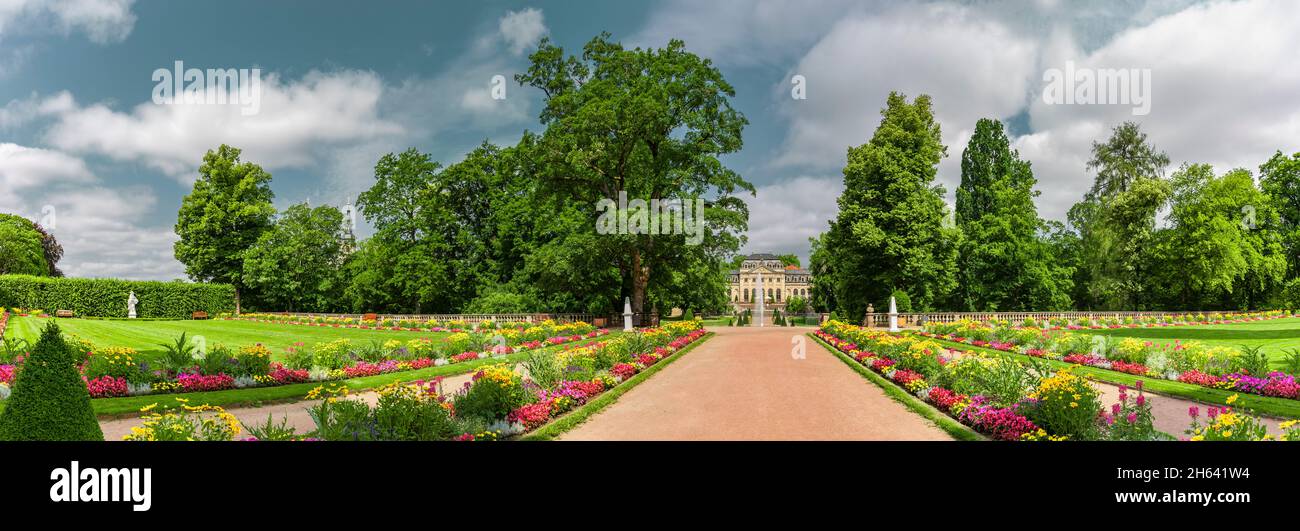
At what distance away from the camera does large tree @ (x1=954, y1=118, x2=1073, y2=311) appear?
127 ft

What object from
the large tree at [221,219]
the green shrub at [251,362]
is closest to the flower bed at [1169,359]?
the green shrub at [251,362]

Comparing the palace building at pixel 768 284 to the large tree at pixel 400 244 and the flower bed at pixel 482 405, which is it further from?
the flower bed at pixel 482 405

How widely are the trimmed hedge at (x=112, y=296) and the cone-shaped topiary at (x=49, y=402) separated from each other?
26471 mm

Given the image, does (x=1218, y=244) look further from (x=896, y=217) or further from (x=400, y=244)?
(x=400, y=244)

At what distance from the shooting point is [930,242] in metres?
34.9

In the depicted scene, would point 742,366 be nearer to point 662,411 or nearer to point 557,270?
point 662,411

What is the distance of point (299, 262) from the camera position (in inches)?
1662

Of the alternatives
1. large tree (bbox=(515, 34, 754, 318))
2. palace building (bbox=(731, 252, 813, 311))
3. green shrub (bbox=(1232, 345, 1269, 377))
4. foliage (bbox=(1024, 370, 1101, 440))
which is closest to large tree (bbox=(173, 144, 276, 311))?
large tree (bbox=(515, 34, 754, 318))

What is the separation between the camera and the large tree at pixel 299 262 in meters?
40.7

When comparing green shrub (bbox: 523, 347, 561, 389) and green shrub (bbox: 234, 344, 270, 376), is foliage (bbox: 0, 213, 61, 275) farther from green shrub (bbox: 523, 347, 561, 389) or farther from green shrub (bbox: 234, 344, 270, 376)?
green shrub (bbox: 523, 347, 561, 389)

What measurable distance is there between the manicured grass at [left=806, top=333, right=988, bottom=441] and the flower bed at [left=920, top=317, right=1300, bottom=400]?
561 centimetres

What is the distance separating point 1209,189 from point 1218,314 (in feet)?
27.4

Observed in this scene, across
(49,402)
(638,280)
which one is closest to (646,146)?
(638,280)
